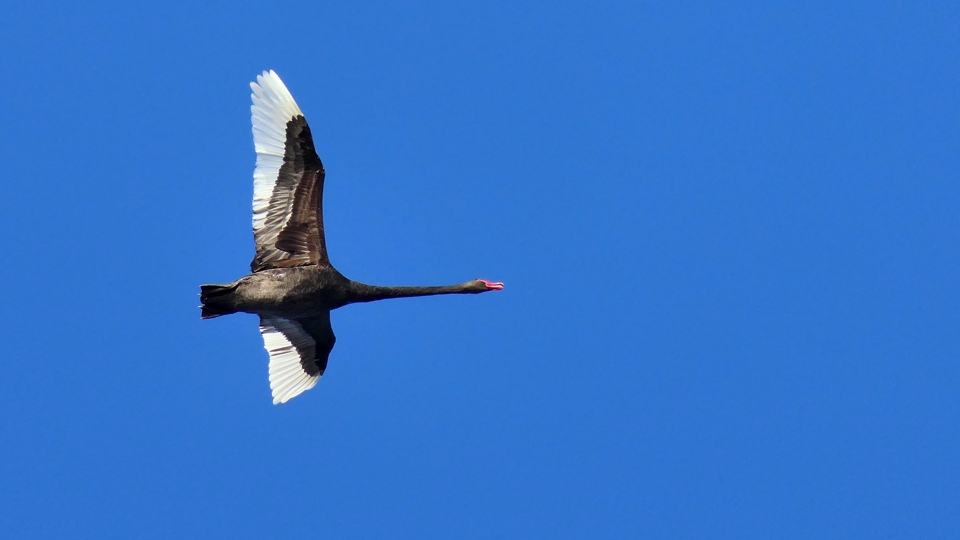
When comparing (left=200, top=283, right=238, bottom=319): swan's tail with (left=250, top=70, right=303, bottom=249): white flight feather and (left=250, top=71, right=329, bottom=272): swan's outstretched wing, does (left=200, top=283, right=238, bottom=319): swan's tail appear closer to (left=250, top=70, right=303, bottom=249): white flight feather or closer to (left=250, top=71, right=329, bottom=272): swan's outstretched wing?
(left=250, top=71, right=329, bottom=272): swan's outstretched wing

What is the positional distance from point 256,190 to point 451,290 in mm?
3386

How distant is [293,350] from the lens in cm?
1927

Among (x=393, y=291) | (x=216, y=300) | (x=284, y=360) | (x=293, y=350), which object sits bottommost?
(x=216, y=300)

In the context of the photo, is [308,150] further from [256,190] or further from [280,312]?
[280,312]

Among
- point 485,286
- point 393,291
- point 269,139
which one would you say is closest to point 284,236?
point 269,139

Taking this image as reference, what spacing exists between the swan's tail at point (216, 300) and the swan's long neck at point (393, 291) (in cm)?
182

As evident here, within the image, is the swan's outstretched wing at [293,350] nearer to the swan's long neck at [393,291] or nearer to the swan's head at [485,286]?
the swan's long neck at [393,291]

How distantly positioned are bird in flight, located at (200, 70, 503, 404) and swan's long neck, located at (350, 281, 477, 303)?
0.01m

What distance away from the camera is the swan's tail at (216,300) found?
17.4m

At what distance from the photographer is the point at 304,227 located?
59.8 ft

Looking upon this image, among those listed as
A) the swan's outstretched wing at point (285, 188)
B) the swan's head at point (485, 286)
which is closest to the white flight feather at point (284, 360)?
the swan's outstretched wing at point (285, 188)

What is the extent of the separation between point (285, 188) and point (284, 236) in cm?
70

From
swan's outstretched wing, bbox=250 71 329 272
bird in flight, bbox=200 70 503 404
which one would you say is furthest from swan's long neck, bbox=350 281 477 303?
swan's outstretched wing, bbox=250 71 329 272

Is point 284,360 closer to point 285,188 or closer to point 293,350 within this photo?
point 293,350
